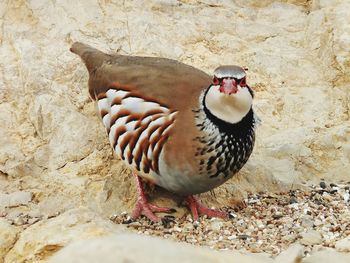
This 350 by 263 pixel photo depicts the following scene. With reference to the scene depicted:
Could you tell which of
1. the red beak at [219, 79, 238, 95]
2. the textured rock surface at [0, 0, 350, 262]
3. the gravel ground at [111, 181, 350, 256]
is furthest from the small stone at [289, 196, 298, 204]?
the red beak at [219, 79, 238, 95]

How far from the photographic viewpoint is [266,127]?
6.31 metres

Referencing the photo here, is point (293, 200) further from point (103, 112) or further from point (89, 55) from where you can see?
point (89, 55)

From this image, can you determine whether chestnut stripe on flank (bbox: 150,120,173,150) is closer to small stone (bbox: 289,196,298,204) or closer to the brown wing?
the brown wing

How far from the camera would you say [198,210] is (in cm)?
558

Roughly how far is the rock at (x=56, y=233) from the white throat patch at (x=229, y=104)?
97 centimetres

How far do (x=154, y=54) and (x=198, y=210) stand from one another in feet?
5.55

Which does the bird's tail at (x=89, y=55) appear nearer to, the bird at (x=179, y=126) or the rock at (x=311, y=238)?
the bird at (x=179, y=126)

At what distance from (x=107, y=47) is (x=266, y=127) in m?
1.49

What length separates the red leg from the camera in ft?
18.1

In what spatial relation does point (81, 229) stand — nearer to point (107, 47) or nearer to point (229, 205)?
point (229, 205)

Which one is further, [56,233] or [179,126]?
[179,126]

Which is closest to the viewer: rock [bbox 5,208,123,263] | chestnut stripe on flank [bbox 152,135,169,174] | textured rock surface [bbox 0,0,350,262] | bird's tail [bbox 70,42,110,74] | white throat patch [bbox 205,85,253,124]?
rock [bbox 5,208,123,263]

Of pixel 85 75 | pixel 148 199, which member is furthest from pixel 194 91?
pixel 85 75

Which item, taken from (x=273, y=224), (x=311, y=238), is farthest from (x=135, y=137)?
(x=311, y=238)
